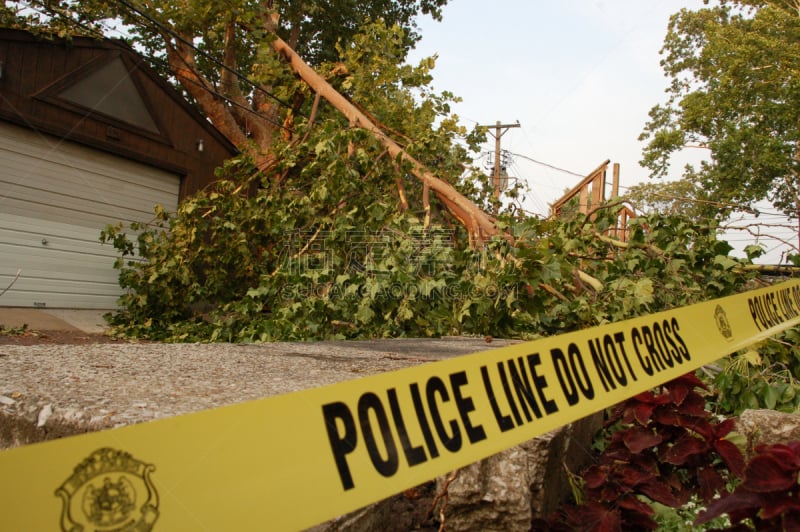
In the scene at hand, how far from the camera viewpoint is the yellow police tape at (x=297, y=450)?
2.13 feet

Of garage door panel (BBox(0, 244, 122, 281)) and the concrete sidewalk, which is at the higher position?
garage door panel (BBox(0, 244, 122, 281))

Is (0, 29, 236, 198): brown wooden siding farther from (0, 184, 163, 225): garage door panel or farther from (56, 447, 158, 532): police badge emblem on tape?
(56, 447, 158, 532): police badge emblem on tape

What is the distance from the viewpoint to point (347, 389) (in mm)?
885

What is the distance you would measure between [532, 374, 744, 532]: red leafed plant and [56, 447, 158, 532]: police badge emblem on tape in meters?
0.93

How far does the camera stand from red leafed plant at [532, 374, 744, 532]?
1.21 meters

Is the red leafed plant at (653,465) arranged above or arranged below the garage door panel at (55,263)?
below

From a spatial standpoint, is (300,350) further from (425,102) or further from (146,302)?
(425,102)

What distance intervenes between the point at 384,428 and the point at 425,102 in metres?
8.63

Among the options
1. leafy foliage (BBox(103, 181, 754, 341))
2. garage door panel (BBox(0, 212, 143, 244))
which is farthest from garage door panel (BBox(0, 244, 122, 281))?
leafy foliage (BBox(103, 181, 754, 341))

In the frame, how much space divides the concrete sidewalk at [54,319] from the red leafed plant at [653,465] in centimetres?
708

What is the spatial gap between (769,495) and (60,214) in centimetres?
885

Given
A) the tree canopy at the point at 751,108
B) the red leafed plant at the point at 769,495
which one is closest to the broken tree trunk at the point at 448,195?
the red leafed plant at the point at 769,495

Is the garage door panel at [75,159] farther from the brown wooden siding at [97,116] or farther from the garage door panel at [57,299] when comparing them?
the garage door panel at [57,299]

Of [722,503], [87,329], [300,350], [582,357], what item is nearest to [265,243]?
[87,329]
